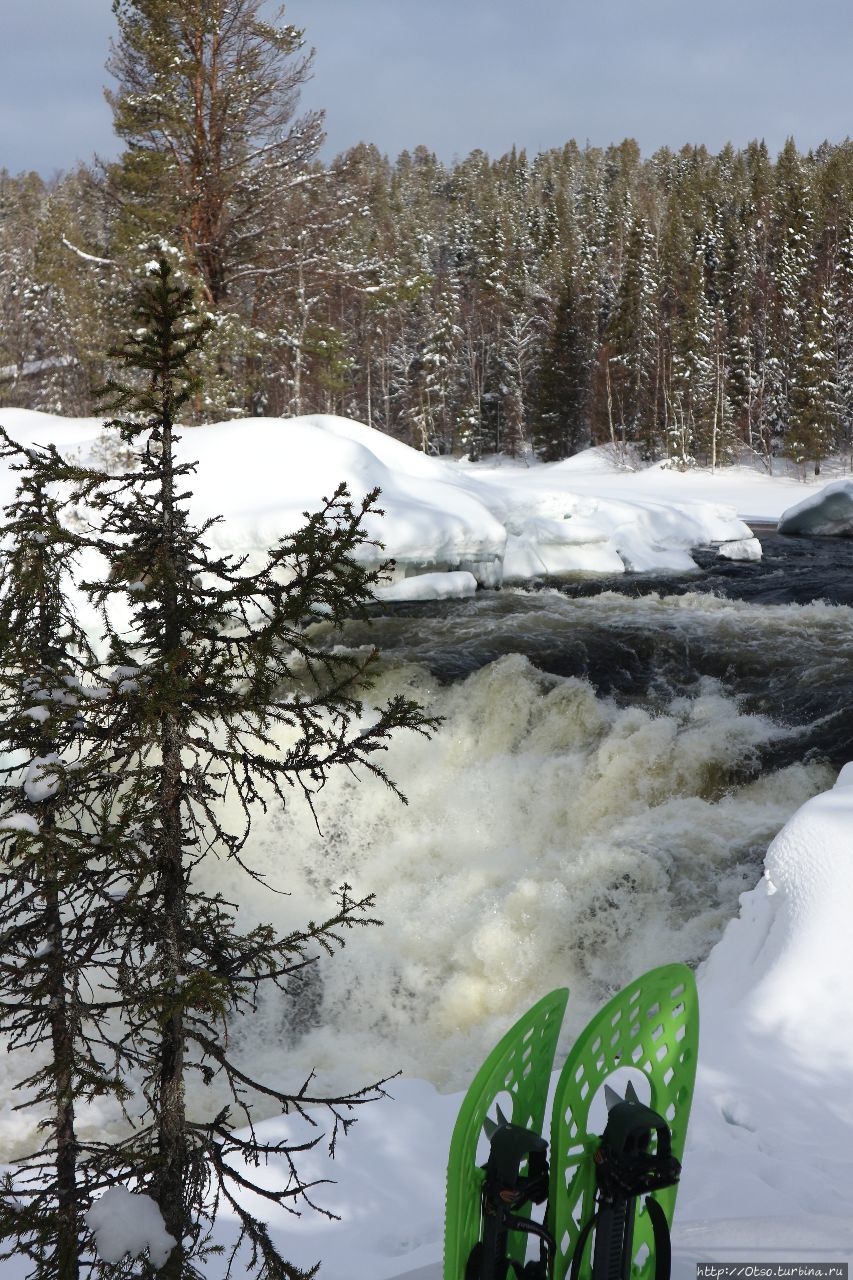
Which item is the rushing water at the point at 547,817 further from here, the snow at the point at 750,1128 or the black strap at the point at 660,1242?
the black strap at the point at 660,1242

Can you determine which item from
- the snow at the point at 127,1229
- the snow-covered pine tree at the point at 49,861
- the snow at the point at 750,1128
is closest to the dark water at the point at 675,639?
the snow at the point at 750,1128

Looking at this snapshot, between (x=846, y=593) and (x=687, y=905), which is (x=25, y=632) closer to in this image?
(x=687, y=905)

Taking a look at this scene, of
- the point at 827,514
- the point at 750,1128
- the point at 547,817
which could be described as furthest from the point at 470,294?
the point at 750,1128

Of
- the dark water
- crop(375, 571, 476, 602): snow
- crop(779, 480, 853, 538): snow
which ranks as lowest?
the dark water

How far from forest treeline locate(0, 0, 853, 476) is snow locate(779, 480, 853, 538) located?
401 inches

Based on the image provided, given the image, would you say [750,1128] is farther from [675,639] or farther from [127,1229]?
[675,639]

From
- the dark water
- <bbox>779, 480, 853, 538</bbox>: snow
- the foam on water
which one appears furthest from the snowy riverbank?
the foam on water

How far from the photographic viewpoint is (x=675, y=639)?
10.4 meters

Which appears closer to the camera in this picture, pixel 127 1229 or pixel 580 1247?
pixel 580 1247

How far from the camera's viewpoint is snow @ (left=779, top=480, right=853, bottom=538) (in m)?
19.3

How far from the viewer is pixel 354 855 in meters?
7.44

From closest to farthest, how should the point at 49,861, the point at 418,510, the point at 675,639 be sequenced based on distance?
the point at 49,861 → the point at 675,639 → the point at 418,510

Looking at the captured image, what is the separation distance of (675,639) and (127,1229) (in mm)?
9049

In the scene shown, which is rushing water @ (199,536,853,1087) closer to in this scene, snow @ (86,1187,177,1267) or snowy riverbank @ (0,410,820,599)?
snowy riverbank @ (0,410,820,599)
